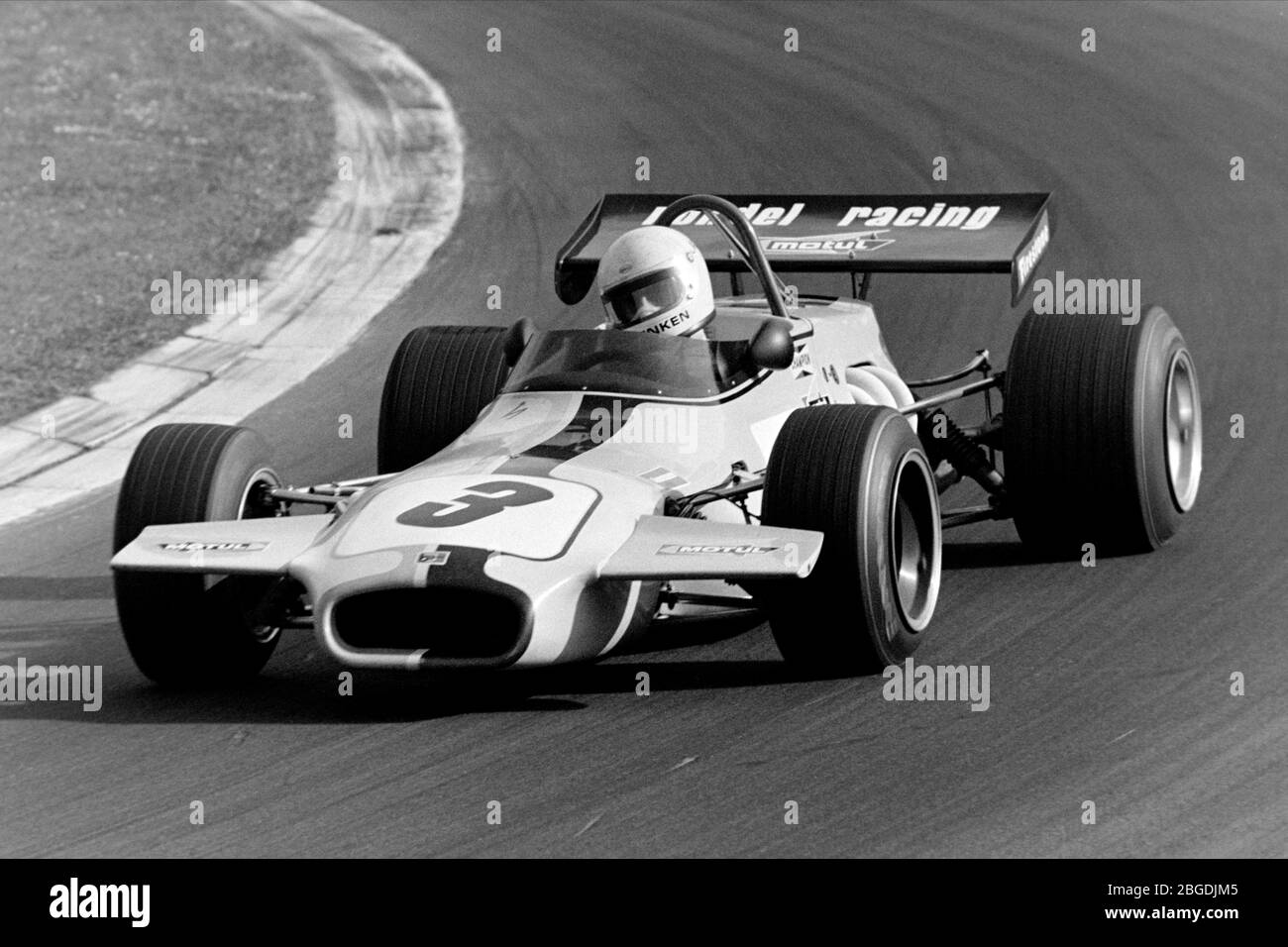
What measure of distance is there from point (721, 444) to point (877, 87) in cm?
1117

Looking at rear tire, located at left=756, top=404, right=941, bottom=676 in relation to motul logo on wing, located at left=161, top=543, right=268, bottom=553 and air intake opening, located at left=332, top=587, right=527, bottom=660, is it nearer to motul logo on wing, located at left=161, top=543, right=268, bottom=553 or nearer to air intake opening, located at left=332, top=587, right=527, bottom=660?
air intake opening, located at left=332, top=587, right=527, bottom=660

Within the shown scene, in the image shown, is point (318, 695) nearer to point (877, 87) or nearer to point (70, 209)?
point (70, 209)

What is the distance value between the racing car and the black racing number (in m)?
0.01

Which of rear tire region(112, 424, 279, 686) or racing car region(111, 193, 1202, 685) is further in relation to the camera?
rear tire region(112, 424, 279, 686)

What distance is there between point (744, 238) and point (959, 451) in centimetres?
136

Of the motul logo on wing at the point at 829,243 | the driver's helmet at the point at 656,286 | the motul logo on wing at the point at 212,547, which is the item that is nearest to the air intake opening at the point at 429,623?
the motul logo on wing at the point at 212,547

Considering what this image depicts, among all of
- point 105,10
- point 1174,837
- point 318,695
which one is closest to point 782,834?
point 1174,837

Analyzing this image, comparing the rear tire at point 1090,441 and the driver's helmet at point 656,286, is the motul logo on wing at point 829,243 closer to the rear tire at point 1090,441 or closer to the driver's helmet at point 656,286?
the rear tire at point 1090,441

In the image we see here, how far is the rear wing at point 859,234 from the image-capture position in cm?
937

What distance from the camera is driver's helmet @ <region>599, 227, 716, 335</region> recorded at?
8148 mm

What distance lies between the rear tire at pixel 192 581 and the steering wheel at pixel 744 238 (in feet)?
7.27

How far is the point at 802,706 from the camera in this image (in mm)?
6898

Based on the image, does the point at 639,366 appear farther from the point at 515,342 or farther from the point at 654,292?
the point at 515,342

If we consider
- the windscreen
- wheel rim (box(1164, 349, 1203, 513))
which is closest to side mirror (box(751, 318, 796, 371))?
the windscreen
